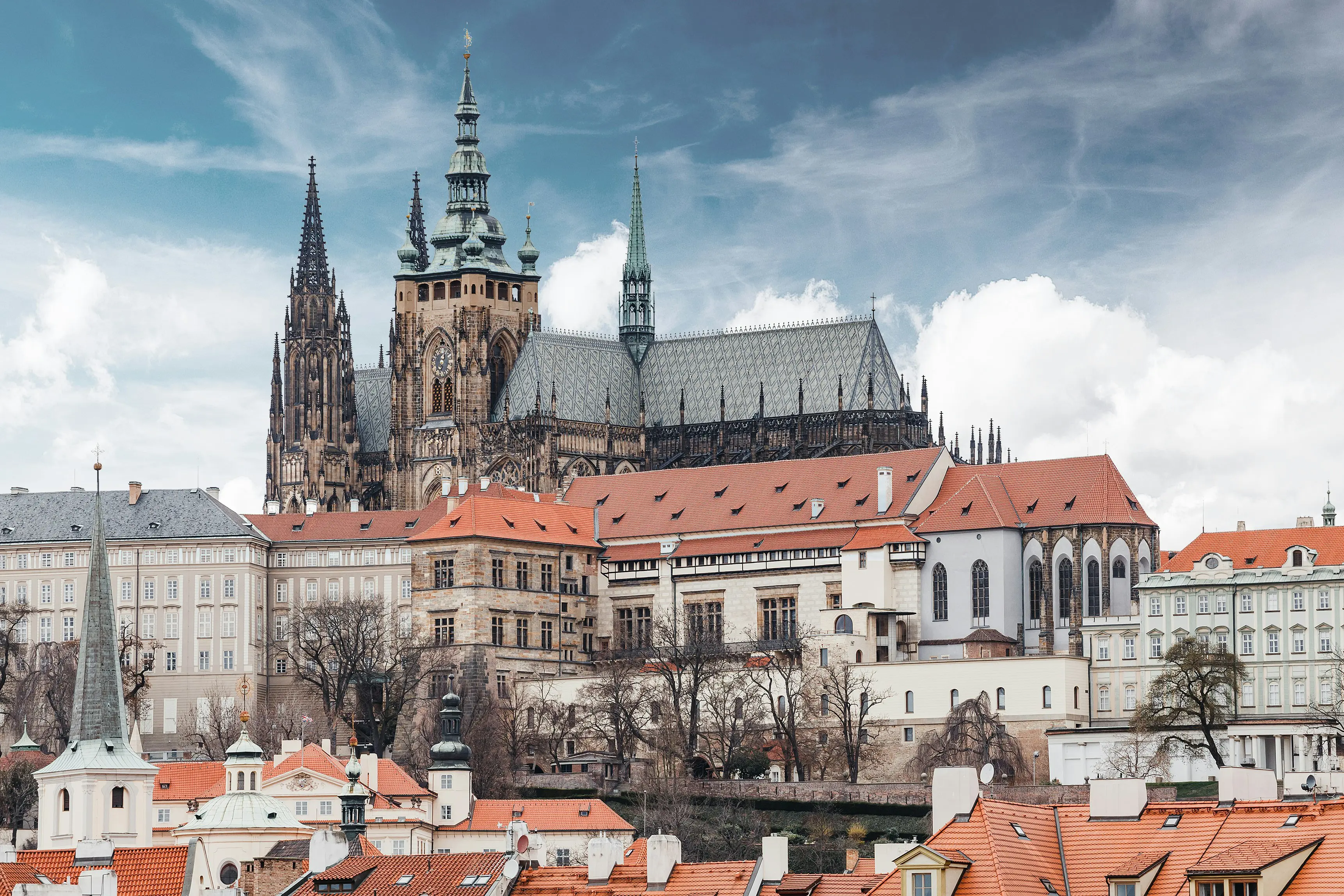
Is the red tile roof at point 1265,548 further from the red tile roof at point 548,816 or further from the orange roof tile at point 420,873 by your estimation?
the orange roof tile at point 420,873

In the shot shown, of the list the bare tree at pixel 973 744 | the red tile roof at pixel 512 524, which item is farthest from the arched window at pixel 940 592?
the red tile roof at pixel 512 524

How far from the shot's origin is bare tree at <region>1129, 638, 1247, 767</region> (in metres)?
129

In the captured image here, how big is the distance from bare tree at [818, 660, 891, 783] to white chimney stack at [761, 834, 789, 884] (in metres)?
71.2

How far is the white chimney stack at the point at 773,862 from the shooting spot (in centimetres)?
6431

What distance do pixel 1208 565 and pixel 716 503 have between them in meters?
29.9

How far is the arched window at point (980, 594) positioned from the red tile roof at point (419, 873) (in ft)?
234

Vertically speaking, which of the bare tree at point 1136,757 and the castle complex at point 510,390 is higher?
the castle complex at point 510,390

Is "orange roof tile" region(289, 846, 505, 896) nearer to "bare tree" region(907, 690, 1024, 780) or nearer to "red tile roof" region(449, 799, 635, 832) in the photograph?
"red tile roof" region(449, 799, 635, 832)

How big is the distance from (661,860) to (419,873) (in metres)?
8.33

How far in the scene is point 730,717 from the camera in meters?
142

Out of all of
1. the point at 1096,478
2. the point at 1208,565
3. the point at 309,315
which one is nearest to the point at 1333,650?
the point at 1208,565

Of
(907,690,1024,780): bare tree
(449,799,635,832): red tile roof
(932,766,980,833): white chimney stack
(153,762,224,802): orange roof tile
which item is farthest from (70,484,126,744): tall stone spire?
(932,766,980,833): white chimney stack

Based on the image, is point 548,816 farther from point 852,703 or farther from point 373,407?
point 373,407

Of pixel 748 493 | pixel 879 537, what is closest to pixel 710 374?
pixel 748 493
